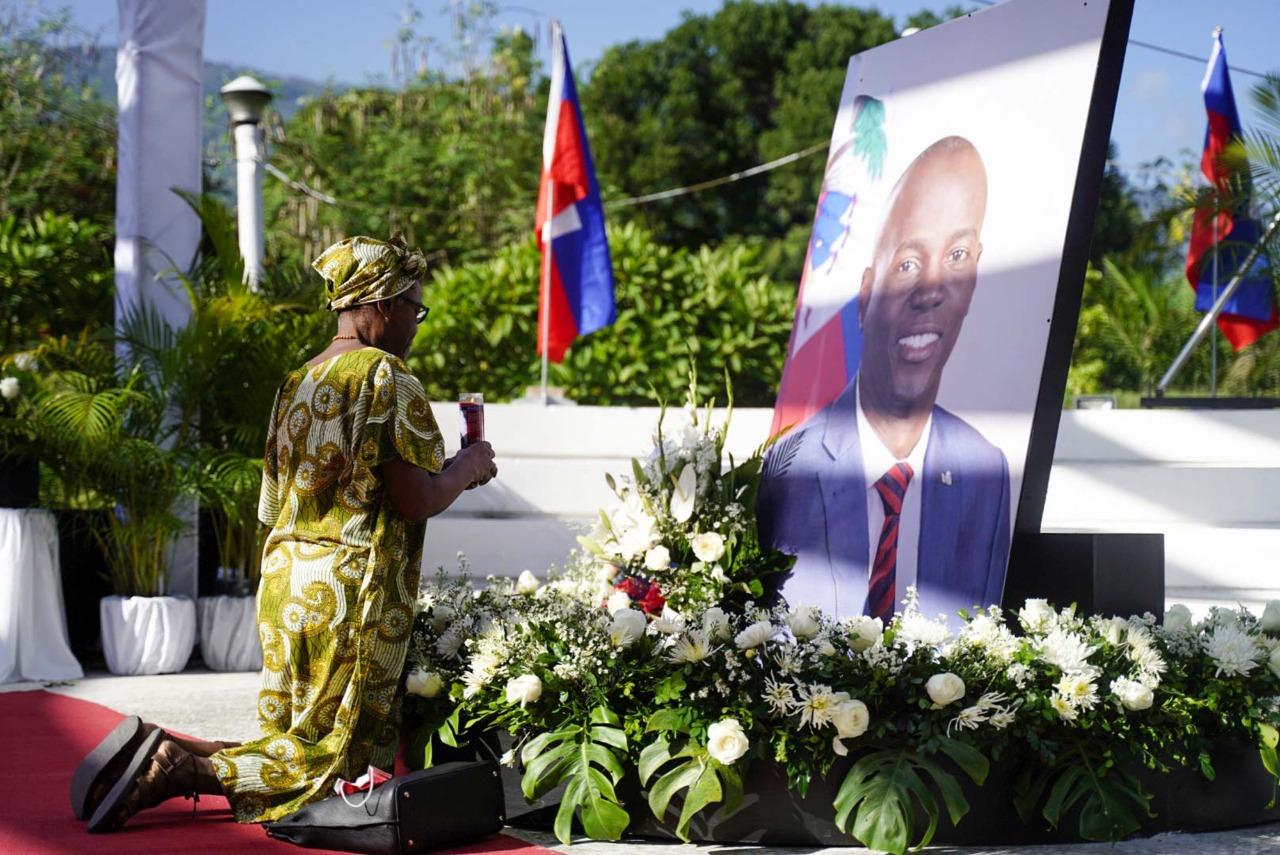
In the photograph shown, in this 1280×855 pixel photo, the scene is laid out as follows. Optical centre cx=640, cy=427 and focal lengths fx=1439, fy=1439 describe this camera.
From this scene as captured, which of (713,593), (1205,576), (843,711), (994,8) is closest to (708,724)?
(843,711)

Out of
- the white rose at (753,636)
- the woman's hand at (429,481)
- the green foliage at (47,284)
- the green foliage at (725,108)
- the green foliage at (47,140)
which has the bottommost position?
the white rose at (753,636)

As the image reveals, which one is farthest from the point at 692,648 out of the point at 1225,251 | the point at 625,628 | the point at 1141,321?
the point at 1141,321

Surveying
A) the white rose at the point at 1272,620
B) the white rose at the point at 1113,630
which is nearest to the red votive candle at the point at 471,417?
the white rose at the point at 1113,630

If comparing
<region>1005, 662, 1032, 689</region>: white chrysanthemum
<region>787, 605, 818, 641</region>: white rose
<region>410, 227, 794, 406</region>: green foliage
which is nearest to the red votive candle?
<region>787, 605, 818, 641</region>: white rose

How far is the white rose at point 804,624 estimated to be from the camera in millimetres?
4277

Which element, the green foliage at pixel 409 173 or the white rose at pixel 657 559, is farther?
the green foliage at pixel 409 173

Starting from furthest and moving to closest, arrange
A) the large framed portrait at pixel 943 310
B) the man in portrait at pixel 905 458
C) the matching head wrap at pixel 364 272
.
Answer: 1. the man in portrait at pixel 905 458
2. the large framed portrait at pixel 943 310
3. the matching head wrap at pixel 364 272

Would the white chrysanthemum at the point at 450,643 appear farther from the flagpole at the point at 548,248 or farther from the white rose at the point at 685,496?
the flagpole at the point at 548,248

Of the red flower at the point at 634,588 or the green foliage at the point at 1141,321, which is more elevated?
the green foliage at the point at 1141,321

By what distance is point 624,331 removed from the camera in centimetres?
1595

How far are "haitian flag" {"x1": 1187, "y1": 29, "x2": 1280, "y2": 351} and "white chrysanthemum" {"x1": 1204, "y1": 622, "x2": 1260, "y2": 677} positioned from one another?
23.8 ft

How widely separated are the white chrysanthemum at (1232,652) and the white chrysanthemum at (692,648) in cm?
154

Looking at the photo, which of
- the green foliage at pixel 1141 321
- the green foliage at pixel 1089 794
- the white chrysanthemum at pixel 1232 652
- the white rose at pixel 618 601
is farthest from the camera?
the green foliage at pixel 1141 321

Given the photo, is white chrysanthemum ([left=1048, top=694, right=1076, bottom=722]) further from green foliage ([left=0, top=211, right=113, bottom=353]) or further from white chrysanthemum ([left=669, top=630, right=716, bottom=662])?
green foliage ([left=0, top=211, right=113, bottom=353])
